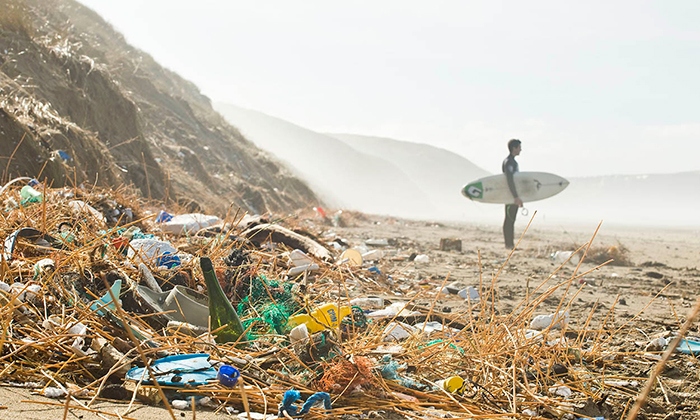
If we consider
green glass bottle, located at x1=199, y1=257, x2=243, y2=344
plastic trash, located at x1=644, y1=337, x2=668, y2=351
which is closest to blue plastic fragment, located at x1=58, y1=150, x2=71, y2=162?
green glass bottle, located at x1=199, y1=257, x2=243, y2=344

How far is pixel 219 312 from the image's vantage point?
1.80m

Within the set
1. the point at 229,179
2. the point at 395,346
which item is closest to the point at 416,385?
the point at 395,346

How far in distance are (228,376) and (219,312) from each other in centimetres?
51

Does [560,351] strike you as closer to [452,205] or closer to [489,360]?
[489,360]

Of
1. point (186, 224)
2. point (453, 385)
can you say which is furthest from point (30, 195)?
point (453, 385)

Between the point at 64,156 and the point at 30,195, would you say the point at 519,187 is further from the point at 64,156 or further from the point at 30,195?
the point at 30,195

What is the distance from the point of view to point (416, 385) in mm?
1521

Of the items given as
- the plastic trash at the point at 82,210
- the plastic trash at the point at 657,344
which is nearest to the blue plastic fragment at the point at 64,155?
the plastic trash at the point at 82,210

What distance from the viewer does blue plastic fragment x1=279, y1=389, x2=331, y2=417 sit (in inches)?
48.9

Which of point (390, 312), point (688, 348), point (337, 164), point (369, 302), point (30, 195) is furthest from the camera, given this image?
point (337, 164)

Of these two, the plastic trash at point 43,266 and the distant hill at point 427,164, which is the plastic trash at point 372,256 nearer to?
the plastic trash at point 43,266

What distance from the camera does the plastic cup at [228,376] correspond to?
1.31m

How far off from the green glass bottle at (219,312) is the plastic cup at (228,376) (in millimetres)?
397

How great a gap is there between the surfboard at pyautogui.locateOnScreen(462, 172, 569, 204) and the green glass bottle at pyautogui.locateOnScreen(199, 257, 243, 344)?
8735 millimetres
